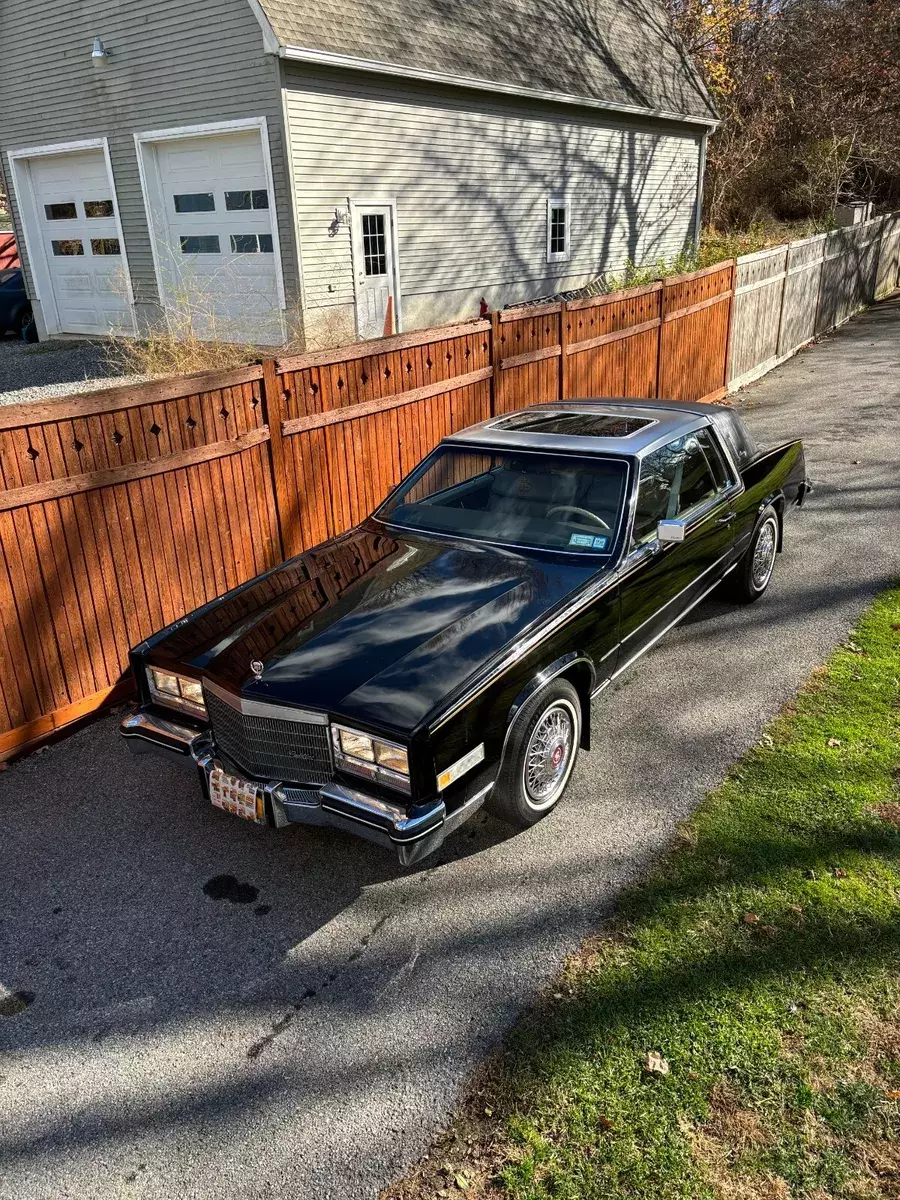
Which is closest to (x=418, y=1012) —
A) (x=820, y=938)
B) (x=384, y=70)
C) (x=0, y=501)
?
(x=820, y=938)

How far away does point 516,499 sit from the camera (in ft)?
16.9

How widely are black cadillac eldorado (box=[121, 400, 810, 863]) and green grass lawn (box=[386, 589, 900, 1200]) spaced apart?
0.84 meters

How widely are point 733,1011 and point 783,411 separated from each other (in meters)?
10.8

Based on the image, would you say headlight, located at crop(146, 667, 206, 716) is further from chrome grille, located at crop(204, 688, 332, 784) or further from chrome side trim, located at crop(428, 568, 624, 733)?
chrome side trim, located at crop(428, 568, 624, 733)

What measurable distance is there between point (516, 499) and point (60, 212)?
1609cm

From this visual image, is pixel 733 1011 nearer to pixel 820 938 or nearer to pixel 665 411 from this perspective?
pixel 820 938

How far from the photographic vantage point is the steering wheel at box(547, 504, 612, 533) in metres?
4.83

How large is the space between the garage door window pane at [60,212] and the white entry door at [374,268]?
6186mm

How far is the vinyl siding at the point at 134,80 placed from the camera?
42.8 feet

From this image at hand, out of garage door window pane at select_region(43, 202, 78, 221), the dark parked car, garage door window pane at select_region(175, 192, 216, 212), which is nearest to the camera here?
garage door window pane at select_region(175, 192, 216, 212)

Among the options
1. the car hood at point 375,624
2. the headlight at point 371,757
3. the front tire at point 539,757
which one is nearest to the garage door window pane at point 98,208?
the car hood at point 375,624

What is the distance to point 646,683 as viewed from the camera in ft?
18.6

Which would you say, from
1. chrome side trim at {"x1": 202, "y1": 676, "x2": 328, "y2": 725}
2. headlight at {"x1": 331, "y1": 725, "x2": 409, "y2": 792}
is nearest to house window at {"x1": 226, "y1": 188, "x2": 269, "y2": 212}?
chrome side trim at {"x1": 202, "y1": 676, "x2": 328, "y2": 725}

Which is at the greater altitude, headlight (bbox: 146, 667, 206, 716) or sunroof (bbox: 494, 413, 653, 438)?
sunroof (bbox: 494, 413, 653, 438)
